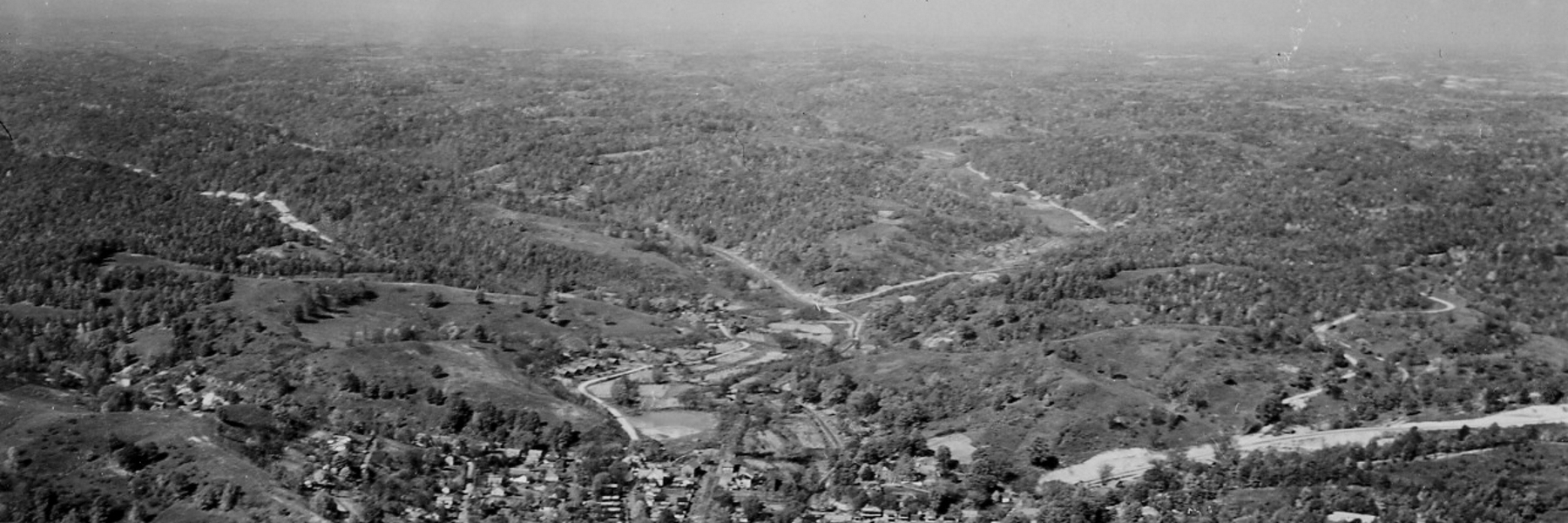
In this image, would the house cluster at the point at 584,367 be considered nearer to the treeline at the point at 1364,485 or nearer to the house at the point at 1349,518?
the treeline at the point at 1364,485

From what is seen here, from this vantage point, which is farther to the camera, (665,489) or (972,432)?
(972,432)

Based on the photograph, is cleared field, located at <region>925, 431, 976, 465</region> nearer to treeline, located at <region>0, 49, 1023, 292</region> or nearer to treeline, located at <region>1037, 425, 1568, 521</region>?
treeline, located at <region>1037, 425, 1568, 521</region>

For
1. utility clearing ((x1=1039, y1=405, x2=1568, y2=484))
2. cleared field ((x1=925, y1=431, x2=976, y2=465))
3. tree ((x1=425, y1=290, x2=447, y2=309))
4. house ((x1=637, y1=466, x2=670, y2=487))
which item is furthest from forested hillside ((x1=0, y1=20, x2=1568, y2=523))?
tree ((x1=425, y1=290, x2=447, y2=309))

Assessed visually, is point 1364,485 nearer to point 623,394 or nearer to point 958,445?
point 958,445

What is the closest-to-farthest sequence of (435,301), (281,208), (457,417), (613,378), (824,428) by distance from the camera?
(457,417) < (824,428) < (613,378) < (435,301) < (281,208)

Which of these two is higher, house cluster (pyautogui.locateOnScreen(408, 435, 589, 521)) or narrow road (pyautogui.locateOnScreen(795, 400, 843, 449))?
house cluster (pyautogui.locateOnScreen(408, 435, 589, 521))

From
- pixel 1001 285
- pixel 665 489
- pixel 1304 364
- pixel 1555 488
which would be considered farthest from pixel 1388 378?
pixel 665 489

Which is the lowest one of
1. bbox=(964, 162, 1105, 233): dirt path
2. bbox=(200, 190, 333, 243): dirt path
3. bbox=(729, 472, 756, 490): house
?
bbox=(200, 190, 333, 243): dirt path

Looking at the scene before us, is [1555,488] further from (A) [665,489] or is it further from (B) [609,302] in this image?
(B) [609,302]

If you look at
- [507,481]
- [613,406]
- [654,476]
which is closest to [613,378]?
[613,406]
